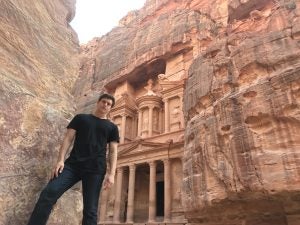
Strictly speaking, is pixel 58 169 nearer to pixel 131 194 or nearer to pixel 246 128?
pixel 246 128

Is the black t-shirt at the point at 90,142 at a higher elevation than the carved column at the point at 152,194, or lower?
lower

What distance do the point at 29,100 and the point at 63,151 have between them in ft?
2.17

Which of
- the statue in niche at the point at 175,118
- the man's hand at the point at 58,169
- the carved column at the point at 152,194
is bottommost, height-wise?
the man's hand at the point at 58,169

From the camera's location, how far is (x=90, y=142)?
3.12 meters

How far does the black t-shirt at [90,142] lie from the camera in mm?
2990

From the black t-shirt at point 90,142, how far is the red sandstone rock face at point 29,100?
22 centimetres

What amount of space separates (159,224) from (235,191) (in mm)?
13447

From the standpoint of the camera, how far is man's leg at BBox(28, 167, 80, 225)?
7.85 ft

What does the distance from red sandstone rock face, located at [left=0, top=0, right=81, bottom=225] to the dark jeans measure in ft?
0.60

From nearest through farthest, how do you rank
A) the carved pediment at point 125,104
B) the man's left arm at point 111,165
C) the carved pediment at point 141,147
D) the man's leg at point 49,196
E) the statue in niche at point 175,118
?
1. the man's leg at point 49,196
2. the man's left arm at point 111,165
3. the carved pediment at point 141,147
4. the statue in niche at point 175,118
5. the carved pediment at point 125,104

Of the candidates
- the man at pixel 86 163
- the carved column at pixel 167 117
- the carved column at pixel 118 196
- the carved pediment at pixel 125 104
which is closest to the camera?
the man at pixel 86 163

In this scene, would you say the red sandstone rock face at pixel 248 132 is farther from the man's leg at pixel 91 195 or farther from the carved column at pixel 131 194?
the carved column at pixel 131 194

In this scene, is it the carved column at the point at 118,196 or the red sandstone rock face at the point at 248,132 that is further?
the carved column at the point at 118,196

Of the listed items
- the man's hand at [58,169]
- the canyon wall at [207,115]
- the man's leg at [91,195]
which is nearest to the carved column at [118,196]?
the canyon wall at [207,115]
